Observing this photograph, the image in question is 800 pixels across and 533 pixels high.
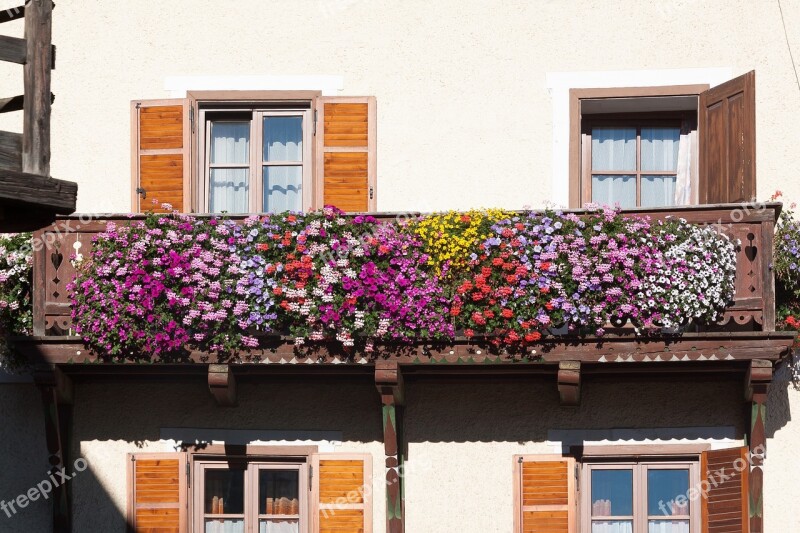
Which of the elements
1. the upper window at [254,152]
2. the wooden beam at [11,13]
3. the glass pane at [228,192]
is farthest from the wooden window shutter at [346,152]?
the wooden beam at [11,13]

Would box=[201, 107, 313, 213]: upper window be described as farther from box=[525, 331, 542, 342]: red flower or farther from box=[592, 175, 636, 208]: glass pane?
box=[525, 331, 542, 342]: red flower

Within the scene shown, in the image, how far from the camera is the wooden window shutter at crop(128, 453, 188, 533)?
14328 millimetres

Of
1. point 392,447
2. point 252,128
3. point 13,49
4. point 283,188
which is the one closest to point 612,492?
point 392,447

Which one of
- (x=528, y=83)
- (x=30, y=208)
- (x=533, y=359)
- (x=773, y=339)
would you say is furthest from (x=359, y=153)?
(x=30, y=208)

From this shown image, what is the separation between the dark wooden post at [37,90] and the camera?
31.6 feet

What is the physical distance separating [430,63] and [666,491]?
157 inches

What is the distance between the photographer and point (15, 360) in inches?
555

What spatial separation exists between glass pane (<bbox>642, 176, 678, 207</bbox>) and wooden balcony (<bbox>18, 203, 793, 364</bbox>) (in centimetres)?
147

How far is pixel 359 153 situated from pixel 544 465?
2.97 meters

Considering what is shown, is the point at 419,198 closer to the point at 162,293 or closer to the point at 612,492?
the point at 162,293

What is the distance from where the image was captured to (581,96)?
14.9 meters

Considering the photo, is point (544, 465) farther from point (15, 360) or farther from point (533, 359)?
point (15, 360)

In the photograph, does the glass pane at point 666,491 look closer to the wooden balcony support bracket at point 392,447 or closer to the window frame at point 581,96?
the wooden balcony support bracket at point 392,447

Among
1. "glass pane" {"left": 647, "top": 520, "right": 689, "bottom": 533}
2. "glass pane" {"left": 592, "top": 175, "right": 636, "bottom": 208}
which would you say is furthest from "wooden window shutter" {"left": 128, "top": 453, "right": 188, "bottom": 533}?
"glass pane" {"left": 592, "top": 175, "right": 636, "bottom": 208}
